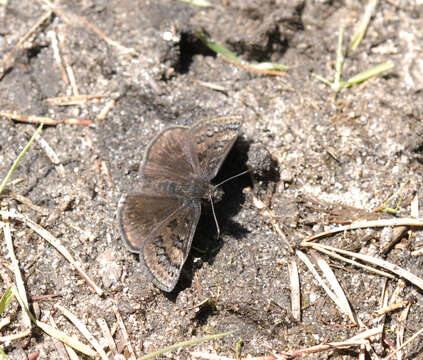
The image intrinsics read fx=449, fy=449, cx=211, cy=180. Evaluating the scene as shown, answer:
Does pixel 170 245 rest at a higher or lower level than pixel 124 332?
higher

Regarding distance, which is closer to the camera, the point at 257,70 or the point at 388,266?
the point at 388,266

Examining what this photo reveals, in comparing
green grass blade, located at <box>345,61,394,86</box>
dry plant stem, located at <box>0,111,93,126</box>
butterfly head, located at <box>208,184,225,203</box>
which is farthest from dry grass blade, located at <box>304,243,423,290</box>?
dry plant stem, located at <box>0,111,93,126</box>

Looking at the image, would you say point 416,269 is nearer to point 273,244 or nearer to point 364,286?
point 364,286

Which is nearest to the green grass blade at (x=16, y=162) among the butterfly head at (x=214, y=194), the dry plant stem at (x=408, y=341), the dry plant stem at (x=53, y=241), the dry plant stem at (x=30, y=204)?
the dry plant stem at (x=30, y=204)

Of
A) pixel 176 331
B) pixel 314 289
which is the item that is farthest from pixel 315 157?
pixel 176 331

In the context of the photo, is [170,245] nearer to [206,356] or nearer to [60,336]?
[206,356]

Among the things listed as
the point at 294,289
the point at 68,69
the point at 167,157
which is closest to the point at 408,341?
the point at 294,289

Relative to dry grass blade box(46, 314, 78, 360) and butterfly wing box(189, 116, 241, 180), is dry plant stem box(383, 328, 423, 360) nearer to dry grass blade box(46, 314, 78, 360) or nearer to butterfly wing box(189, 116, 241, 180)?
butterfly wing box(189, 116, 241, 180)
